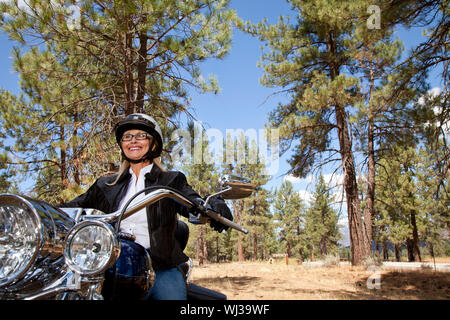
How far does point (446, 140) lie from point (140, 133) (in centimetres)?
624

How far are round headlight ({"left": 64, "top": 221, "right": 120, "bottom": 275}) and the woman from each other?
0.62 meters

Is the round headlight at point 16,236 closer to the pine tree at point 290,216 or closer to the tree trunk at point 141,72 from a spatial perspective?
the tree trunk at point 141,72

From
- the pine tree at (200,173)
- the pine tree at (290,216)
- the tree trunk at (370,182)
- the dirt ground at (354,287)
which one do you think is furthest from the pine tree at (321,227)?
the dirt ground at (354,287)

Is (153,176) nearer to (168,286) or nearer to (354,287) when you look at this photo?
(168,286)

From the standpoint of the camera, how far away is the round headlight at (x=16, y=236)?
1.06m

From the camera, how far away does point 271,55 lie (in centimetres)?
1245

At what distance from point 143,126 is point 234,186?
828 mm

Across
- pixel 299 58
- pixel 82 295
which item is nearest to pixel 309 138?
pixel 299 58

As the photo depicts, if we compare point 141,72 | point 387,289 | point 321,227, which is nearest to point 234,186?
point 141,72

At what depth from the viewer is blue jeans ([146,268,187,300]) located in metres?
1.59

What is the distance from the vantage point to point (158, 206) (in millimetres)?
1805

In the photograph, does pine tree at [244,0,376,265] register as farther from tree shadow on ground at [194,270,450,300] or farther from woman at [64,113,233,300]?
woman at [64,113,233,300]

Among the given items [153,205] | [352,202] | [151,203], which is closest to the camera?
[151,203]

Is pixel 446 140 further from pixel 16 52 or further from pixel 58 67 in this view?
pixel 16 52
